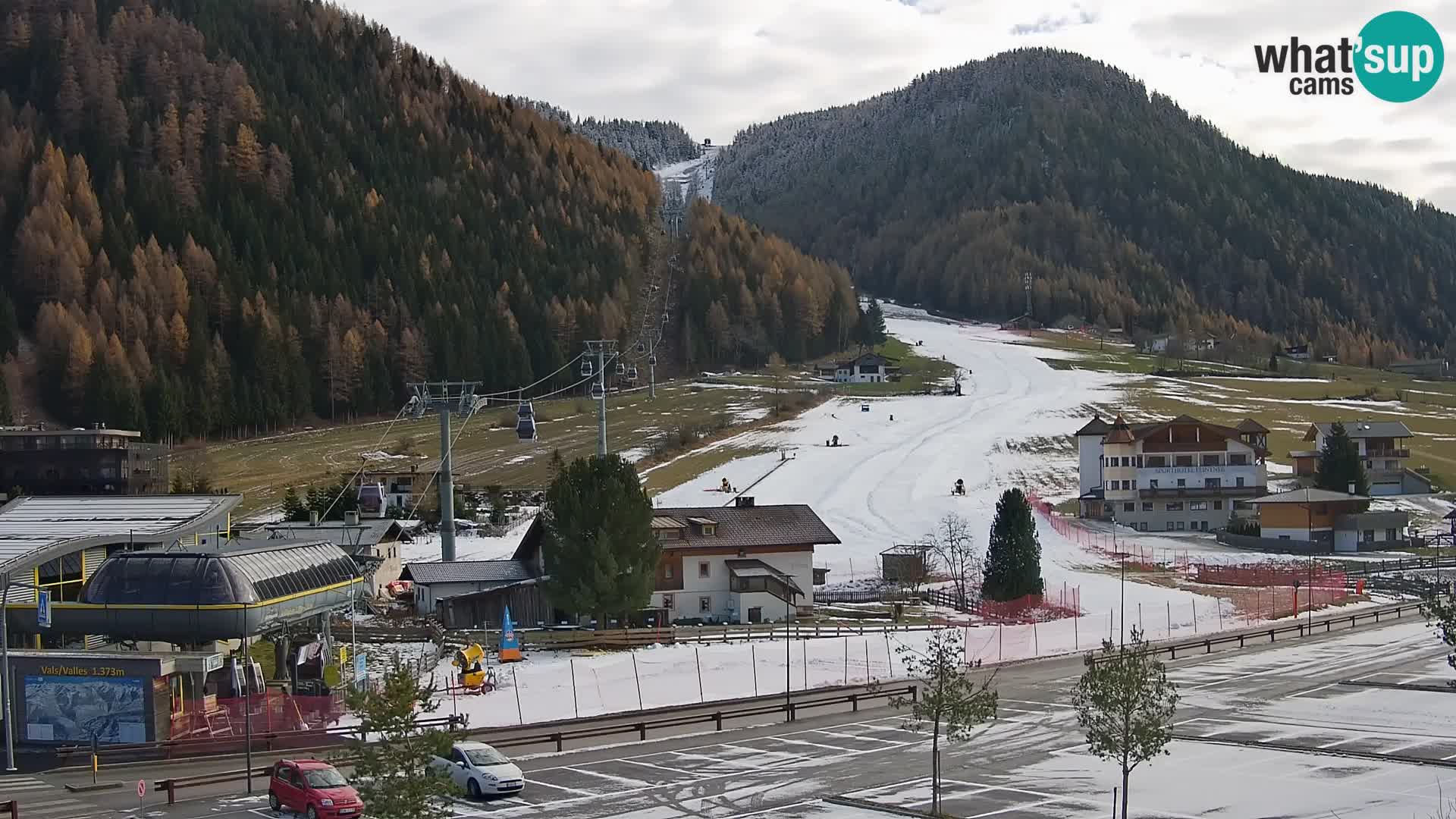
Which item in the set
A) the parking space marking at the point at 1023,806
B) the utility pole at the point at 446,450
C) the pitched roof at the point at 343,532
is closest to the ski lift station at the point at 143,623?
the pitched roof at the point at 343,532

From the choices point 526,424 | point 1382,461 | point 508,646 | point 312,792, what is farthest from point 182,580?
point 1382,461

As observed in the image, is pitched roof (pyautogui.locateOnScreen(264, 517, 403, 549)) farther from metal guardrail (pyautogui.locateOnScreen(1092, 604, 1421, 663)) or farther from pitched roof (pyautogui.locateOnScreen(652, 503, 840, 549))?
metal guardrail (pyautogui.locateOnScreen(1092, 604, 1421, 663))

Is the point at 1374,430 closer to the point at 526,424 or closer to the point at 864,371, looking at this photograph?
the point at 526,424

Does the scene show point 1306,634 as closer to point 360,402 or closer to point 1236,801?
point 1236,801

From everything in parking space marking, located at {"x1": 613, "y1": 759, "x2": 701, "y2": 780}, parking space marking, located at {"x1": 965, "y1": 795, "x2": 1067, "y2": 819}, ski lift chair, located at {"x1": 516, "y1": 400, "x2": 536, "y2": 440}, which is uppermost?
ski lift chair, located at {"x1": 516, "y1": 400, "x2": 536, "y2": 440}

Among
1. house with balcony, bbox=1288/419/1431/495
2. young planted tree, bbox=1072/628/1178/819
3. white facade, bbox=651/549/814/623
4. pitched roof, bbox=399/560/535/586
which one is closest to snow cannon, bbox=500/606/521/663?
pitched roof, bbox=399/560/535/586

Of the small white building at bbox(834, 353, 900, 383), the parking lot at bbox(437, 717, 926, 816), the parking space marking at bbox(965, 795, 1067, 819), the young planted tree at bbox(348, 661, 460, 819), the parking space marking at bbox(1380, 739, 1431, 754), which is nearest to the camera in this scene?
the young planted tree at bbox(348, 661, 460, 819)
